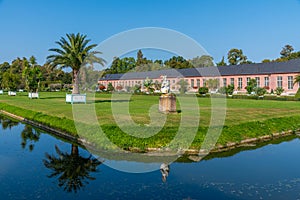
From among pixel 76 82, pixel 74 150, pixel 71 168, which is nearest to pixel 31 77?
pixel 76 82

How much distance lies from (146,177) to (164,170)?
84 cm

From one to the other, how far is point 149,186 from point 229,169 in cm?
305

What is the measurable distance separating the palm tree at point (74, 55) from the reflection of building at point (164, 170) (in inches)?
941

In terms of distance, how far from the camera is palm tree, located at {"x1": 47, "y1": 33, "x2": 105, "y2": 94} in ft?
107

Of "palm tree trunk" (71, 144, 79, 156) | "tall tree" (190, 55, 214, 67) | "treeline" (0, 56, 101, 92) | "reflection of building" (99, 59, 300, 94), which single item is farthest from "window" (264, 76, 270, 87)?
"palm tree trunk" (71, 144, 79, 156)

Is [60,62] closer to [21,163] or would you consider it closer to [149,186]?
[21,163]

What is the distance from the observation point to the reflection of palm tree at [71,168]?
863cm

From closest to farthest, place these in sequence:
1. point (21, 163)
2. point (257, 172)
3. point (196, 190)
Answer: point (196, 190)
point (257, 172)
point (21, 163)

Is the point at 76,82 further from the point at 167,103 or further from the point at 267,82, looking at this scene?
the point at 267,82

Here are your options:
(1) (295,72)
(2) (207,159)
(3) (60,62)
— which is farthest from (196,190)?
(1) (295,72)

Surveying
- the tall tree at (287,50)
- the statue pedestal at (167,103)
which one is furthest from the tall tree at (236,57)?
the statue pedestal at (167,103)

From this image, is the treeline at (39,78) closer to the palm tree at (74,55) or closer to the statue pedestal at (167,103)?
the palm tree at (74,55)

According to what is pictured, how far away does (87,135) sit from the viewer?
45.5 feet

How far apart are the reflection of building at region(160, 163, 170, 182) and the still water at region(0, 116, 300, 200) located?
0.35 feet
